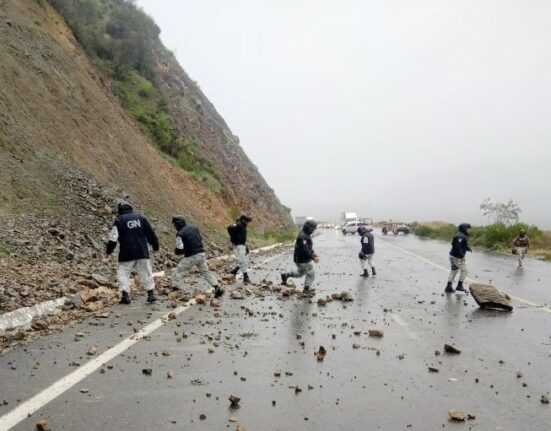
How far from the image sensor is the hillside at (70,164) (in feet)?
42.0

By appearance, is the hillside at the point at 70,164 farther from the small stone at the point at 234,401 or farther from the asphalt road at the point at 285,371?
the small stone at the point at 234,401

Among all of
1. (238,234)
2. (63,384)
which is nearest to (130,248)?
(238,234)

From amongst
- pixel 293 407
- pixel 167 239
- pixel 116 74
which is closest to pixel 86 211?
pixel 167 239

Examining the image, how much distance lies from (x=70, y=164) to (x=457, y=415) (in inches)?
656

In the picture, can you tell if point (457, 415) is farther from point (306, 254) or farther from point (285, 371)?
point (306, 254)

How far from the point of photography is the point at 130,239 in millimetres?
10680

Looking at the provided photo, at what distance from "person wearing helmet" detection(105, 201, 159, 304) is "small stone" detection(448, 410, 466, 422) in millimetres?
6835

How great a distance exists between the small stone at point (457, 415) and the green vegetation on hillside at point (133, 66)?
30.3 m

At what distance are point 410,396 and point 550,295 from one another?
9.74 metres

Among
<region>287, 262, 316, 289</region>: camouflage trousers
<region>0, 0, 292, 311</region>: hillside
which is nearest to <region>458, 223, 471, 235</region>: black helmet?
<region>287, 262, 316, 289</region>: camouflage trousers

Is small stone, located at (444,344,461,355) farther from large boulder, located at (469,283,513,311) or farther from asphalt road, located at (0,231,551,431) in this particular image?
large boulder, located at (469,283,513,311)

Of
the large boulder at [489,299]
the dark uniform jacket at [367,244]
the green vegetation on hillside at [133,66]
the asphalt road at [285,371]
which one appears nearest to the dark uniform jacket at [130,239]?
the asphalt road at [285,371]

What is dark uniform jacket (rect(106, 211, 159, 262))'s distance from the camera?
34.9 ft

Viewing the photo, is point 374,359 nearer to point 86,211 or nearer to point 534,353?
point 534,353
